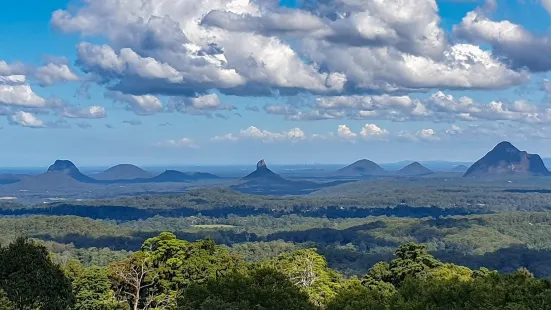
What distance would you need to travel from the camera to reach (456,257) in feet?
393

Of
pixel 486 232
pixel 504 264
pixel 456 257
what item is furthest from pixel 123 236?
pixel 486 232

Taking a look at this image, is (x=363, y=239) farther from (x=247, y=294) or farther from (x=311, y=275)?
(x=247, y=294)

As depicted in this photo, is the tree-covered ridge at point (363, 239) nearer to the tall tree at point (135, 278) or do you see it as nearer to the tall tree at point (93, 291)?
the tall tree at point (135, 278)

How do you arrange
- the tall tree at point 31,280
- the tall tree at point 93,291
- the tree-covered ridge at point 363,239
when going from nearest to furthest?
the tall tree at point 31,280 → the tall tree at point 93,291 → the tree-covered ridge at point 363,239

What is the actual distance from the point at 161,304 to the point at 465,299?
76.0 ft

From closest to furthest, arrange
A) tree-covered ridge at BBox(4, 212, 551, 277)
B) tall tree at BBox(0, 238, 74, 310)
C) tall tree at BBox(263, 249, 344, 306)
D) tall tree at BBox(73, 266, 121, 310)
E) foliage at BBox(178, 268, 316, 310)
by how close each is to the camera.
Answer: tall tree at BBox(0, 238, 74, 310) → foliage at BBox(178, 268, 316, 310) → tall tree at BBox(263, 249, 344, 306) → tall tree at BBox(73, 266, 121, 310) → tree-covered ridge at BBox(4, 212, 551, 277)

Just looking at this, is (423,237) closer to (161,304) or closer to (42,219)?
(42,219)

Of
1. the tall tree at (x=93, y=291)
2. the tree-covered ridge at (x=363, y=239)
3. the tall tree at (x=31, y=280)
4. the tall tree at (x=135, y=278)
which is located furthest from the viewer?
the tree-covered ridge at (x=363, y=239)

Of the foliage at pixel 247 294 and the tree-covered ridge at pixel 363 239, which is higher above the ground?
the foliage at pixel 247 294

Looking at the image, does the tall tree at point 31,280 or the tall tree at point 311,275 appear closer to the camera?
the tall tree at point 31,280

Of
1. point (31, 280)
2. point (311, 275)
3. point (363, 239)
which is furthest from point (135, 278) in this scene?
point (363, 239)

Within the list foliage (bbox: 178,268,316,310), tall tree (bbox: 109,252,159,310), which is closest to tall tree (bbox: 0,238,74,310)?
foliage (bbox: 178,268,316,310)

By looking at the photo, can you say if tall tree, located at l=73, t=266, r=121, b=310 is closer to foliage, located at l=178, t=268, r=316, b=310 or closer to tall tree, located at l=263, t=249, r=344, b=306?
tall tree, located at l=263, t=249, r=344, b=306

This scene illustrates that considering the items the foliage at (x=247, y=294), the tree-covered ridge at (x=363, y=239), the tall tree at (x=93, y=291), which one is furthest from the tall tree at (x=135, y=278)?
the tree-covered ridge at (x=363, y=239)
